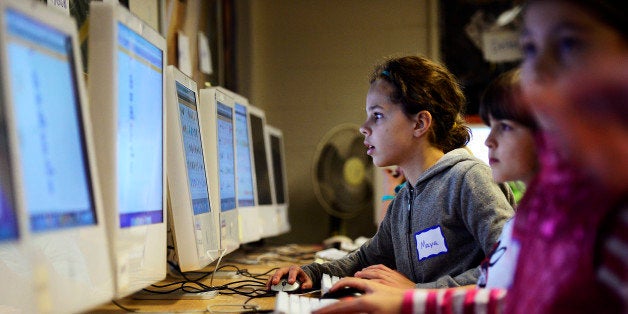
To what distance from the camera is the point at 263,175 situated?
2605mm

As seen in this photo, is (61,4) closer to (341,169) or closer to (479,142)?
(479,142)

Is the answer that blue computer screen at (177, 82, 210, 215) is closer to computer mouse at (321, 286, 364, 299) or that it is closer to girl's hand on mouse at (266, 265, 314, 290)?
girl's hand on mouse at (266, 265, 314, 290)

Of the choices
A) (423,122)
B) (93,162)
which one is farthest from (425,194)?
(93,162)

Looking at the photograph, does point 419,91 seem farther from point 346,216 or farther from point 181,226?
point 346,216

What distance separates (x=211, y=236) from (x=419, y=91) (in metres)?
0.71

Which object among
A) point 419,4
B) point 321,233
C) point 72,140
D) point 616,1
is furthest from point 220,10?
point 616,1

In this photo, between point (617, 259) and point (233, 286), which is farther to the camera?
point (233, 286)

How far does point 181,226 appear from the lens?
1.41m

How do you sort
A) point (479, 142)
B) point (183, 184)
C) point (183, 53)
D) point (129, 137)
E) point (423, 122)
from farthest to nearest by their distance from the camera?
1. point (479, 142)
2. point (183, 53)
3. point (423, 122)
4. point (183, 184)
5. point (129, 137)

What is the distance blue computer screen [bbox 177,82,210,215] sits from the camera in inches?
57.1

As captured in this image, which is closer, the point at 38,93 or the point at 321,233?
the point at 38,93

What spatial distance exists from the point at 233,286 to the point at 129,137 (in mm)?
644

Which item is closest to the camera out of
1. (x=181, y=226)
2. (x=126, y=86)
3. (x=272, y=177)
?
(x=126, y=86)

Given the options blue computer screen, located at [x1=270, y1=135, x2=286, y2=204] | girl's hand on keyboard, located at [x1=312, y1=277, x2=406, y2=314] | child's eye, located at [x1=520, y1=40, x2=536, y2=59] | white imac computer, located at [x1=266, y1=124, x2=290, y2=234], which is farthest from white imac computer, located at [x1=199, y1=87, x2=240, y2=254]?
child's eye, located at [x1=520, y1=40, x2=536, y2=59]
